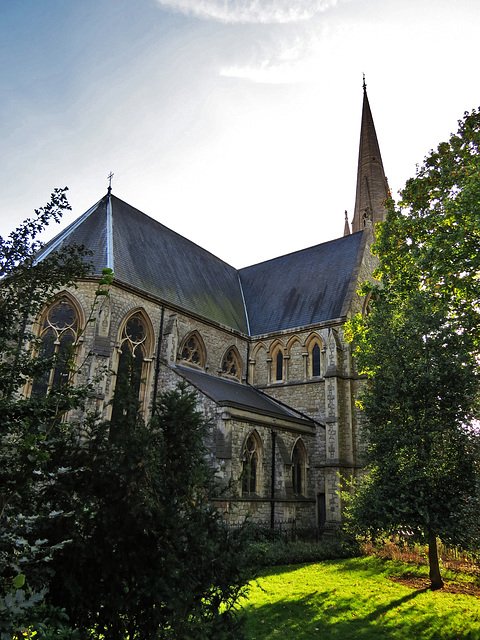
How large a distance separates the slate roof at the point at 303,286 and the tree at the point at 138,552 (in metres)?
17.9

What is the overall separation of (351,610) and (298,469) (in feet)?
34.0

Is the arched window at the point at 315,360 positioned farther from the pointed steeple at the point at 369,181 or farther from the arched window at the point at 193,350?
the pointed steeple at the point at 369,181

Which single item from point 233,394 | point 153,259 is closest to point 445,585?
point 233,394

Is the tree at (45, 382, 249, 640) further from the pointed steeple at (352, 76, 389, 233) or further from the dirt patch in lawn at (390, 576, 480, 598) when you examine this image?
the pointed steeple at (352, 76, 389, 233)

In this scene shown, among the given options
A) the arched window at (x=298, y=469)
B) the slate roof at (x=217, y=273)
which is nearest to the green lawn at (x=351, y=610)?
the arched window at (x=298, y=469)

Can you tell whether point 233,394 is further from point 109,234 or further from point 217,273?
point 217,273

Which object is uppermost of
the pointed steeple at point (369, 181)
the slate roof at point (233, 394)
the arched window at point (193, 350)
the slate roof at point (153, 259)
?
the pointed steeple at point (369, 181)

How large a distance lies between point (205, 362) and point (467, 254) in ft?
40.9

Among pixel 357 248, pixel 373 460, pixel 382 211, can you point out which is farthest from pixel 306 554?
pixel 382 211

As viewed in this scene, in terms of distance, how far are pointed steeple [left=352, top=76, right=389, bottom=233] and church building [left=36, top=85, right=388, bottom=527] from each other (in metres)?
10.6

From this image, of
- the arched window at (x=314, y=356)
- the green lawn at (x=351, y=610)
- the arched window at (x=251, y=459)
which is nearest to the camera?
the green lawn at (x=351, y=610)

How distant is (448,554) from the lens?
43.6 ft

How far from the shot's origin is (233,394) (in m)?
18.2

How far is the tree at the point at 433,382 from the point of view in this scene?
32.6 ft
